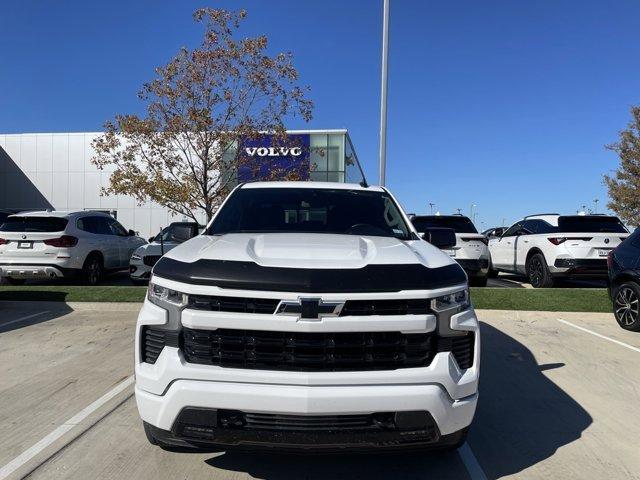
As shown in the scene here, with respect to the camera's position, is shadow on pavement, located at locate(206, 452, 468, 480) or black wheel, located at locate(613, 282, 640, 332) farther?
black wheel, located at locate(613, 282, 640, 332)

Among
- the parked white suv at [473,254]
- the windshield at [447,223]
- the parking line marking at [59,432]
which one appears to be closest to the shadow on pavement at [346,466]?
the parking line marking at [59,432]

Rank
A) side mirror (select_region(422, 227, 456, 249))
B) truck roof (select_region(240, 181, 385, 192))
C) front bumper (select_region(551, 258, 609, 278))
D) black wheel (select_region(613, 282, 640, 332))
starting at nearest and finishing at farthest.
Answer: side mirror (select_region(422, 227, 456, 249)), truck roof (select_region(240, 181, 385, 192)), black wheel (select_region(613, 282, 640, 332)), front bumper (select_region(551, 258, 609, 278))

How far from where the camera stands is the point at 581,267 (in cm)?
1016

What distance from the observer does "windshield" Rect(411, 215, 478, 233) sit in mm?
11523

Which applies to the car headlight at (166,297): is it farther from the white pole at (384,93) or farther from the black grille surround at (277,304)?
the white pole at (384,93)

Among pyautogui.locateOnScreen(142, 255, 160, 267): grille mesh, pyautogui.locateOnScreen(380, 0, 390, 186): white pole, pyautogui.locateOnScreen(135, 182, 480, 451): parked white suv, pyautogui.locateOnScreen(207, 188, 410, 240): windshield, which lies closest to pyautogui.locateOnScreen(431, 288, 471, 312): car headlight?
pyautogui.locateOnScreen(135, 182, 480, 451): parked white suv

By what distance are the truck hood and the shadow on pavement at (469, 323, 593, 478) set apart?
56.2 inches

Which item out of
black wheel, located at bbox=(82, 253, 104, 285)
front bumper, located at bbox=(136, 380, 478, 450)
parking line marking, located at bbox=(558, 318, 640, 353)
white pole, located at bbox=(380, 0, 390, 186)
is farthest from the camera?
white pole, located at bbox=(380, 0, 390, 186)

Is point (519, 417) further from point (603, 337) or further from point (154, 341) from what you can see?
point (603, 337)

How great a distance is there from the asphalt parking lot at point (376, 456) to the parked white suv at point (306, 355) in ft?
2.09

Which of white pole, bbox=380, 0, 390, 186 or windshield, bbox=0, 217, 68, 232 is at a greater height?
white pole, bbox=380, 0, 390, 186

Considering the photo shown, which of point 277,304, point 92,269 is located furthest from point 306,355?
point 92,269

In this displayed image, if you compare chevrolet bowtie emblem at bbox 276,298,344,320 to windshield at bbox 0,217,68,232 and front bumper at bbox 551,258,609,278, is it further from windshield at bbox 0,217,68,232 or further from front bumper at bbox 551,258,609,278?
windshield at bbox 0,217,68,232

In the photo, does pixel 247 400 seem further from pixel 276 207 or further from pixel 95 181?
pixel 95 181
